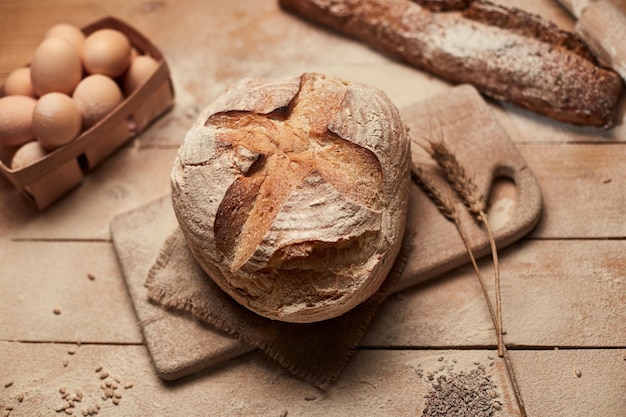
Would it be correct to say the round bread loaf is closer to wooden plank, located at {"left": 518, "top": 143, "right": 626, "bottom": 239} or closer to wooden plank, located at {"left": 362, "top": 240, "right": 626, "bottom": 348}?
wooden plank, located at {"left": 362, "top": 240, "right": 626, "bottom": 348}

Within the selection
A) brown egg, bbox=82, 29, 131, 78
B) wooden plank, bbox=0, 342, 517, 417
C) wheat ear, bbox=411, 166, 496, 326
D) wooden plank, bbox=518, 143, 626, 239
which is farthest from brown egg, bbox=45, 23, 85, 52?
wooden plank, bbox=518, 143, 626, 239

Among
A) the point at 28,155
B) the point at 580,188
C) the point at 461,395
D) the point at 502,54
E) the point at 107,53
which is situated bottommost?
the point at 461,395

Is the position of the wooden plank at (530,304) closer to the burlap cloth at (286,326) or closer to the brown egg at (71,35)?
the burlap cloth at (286,326)

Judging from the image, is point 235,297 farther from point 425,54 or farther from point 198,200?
point 425,54

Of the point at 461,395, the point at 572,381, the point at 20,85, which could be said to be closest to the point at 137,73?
the point at 20,85

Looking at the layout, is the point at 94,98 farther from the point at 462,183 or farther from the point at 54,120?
the point at 462,183

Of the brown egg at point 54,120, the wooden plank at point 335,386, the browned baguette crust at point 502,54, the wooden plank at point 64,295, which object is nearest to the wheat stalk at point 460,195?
the wooden plank at point 335,386

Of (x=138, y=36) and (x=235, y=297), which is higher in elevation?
(x=138, y=36)

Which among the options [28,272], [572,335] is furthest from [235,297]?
[572,335]
